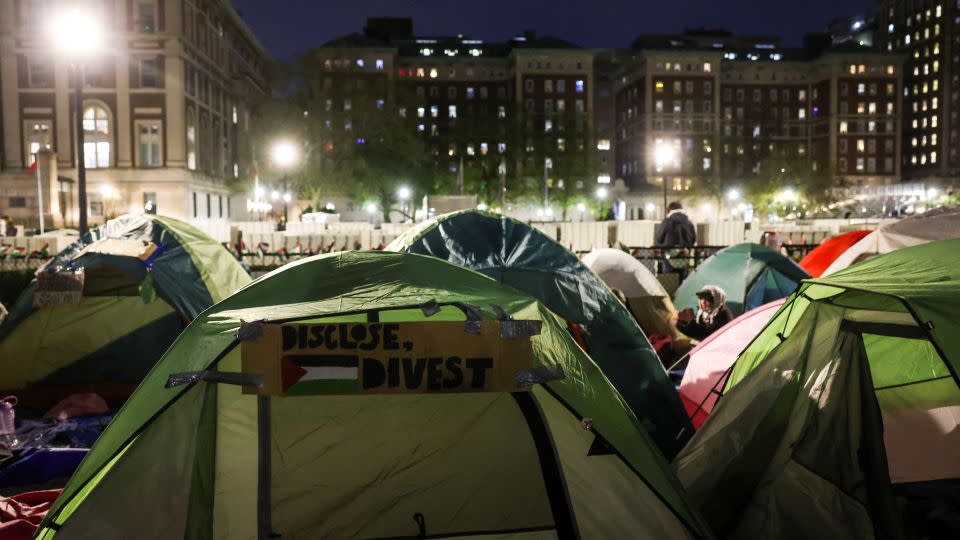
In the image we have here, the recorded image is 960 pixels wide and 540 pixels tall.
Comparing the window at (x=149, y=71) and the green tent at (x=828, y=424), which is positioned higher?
the window at (x=149, y=71)

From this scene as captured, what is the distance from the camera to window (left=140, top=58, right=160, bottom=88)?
1783 inches

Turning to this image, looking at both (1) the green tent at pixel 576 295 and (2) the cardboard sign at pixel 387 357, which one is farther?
(1) the green tent at pixel 576 295

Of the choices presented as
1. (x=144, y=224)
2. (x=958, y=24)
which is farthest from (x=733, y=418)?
(x=958, y=24)

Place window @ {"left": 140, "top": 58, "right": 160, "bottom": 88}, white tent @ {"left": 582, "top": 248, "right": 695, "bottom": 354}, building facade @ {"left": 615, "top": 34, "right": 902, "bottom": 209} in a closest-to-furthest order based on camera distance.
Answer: white tent @ {"left": 582, "top": 248, "right": 695, "bottom": 354} < window @ {"left": 140, "top": 58, "right": 160, "bottom": 88} < building facade @ {"left": 615, "top": 34, "right": 902, "bottom": 209}

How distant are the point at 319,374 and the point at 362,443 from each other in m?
1.25

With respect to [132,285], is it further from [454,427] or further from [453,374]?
[453,374]

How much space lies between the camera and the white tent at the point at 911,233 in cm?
921

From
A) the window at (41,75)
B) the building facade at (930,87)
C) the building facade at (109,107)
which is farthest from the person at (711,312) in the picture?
the building facade at (930,87)

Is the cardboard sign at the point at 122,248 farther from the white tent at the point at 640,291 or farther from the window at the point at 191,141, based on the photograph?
the window at the point at 191,141

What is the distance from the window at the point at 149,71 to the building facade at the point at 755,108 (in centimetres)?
6304

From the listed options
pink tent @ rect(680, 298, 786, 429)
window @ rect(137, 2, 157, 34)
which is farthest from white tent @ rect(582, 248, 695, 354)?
window @ rect(137, 2, 157, 34)

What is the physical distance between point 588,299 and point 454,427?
2.55 m

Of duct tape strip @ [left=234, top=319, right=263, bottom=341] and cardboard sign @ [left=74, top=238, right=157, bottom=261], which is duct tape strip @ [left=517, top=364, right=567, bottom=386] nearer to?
duct tape strip @ [left=234, top=319, right=263, bottom=341]

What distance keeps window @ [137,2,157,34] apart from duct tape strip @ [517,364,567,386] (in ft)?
159
